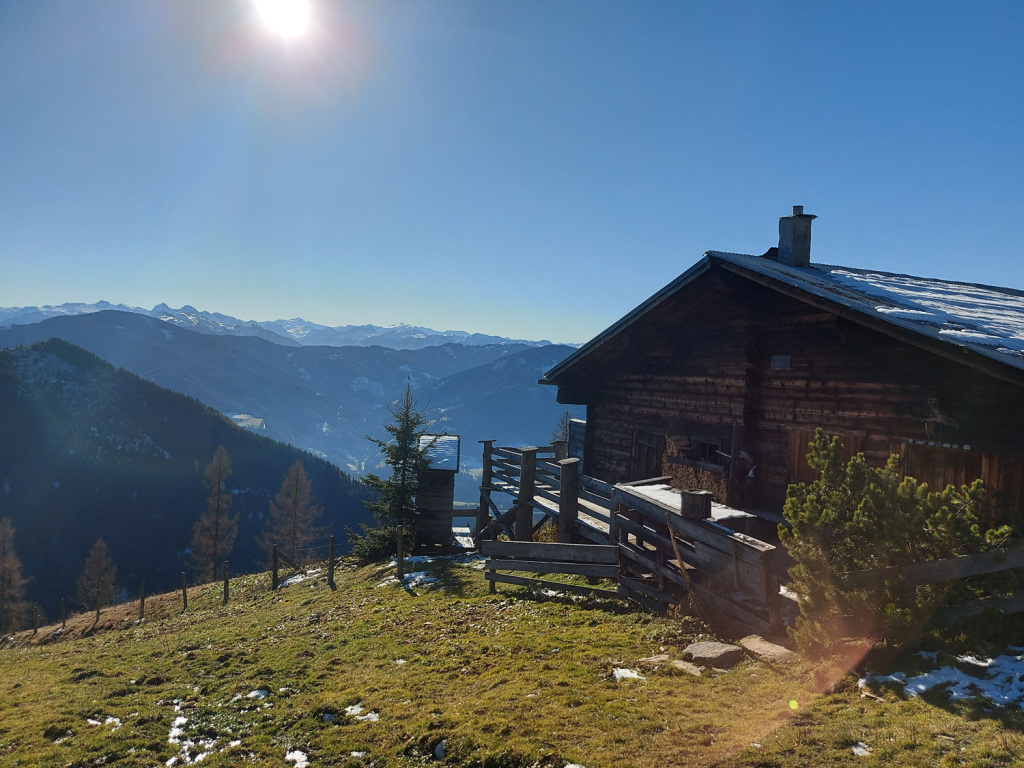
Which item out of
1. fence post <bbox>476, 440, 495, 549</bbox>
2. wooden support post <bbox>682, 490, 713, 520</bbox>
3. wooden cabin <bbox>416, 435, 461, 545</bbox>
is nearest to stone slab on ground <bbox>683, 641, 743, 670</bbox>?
wooden support post <bbox>682, 490, 713, 520</bbox>

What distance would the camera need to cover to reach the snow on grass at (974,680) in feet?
17.3

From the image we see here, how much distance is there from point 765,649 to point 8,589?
8872 centimetres

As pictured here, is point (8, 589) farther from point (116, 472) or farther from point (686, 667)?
point (116, 472)

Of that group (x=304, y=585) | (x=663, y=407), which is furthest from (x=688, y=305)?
(x=304, y=585)

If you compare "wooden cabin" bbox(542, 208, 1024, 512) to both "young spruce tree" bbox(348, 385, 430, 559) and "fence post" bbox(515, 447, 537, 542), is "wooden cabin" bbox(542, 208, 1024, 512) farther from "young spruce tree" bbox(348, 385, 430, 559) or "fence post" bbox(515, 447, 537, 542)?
"young spruce tree" bbox(348, 385, 430, 559)

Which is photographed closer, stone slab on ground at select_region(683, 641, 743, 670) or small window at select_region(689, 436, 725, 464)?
stone slab on ground at select_region(683, 641, 743, 670)

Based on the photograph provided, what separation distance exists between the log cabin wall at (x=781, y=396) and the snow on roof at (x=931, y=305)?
69 centimetres

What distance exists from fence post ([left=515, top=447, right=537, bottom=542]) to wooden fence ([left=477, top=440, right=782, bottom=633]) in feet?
2.82

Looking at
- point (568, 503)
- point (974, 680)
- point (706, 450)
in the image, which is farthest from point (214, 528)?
point (974, 680)

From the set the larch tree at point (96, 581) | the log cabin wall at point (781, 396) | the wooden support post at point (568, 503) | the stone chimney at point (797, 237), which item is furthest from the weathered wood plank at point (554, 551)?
the larch tree at point (96, 581)

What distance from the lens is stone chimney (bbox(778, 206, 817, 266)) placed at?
1423 cm

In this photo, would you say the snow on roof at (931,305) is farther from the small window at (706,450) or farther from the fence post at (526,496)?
the fence post at (526,496)

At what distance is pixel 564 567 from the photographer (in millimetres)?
11766

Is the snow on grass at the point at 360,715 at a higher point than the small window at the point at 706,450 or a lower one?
lower
